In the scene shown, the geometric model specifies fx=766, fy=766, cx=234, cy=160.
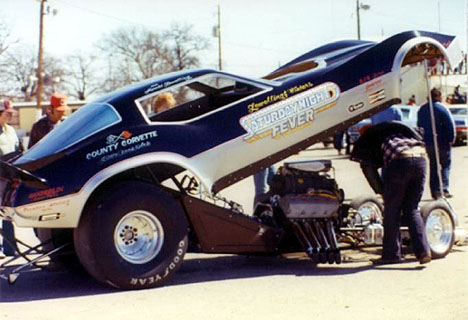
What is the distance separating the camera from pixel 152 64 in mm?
51938

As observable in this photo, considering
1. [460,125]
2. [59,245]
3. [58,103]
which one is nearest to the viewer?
[59,245]

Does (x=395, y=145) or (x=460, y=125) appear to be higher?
(x=395, y=145)

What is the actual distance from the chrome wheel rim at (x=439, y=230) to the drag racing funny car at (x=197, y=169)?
0.02m

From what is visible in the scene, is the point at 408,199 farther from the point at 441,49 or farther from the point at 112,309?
the point at 112,309

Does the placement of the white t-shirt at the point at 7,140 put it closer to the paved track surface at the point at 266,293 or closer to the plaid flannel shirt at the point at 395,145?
the paved track surface at the point at 266,293

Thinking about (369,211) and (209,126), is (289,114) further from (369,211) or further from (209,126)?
(369,211)

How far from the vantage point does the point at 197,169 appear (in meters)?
7.36

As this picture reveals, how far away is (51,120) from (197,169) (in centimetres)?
252

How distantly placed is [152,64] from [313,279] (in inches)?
1799

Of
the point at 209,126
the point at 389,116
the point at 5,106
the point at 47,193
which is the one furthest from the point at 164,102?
the point at 389,116

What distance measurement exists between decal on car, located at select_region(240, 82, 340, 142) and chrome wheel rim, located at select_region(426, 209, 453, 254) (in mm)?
1719

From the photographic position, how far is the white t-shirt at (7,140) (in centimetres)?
898

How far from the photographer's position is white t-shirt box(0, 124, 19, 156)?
8984 millimetres

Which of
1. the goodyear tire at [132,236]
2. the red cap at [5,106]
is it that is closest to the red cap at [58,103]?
the red cap at [5,106]
